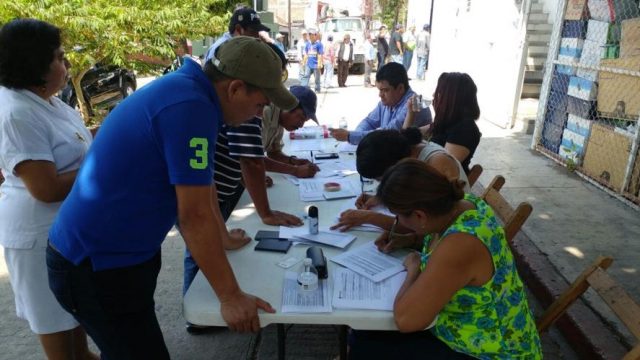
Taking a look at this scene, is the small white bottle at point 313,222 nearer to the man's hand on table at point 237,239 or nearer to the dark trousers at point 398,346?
the man's hand on table at point 237,239

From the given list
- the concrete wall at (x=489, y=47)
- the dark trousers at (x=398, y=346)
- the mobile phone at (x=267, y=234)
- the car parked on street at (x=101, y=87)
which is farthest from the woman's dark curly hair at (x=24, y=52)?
the concrete wall at (x=489, y=47)

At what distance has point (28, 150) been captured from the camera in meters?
1.52

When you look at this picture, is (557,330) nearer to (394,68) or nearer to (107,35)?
(394,68)

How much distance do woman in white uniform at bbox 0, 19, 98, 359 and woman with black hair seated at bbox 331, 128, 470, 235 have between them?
3.72ft

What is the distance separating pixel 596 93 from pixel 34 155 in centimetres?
506

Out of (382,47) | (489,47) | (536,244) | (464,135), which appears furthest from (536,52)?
(464,135)

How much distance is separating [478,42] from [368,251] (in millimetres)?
7485

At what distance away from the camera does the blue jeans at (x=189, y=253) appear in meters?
2.37

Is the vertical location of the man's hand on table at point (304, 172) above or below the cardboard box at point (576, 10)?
below

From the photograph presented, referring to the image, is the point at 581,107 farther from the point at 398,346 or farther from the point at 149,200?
the point at 149,200

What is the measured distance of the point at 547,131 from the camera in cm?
565

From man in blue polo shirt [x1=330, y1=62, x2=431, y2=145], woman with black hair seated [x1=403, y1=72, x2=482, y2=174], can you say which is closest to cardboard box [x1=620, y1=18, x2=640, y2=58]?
man in blue polo shirt [x1=330, y1=62, x2=431, y2=145]

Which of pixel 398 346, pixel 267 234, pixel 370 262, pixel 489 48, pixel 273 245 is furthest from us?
pixel 489 48

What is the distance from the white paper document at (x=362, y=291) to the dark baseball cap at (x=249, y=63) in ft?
2.36
